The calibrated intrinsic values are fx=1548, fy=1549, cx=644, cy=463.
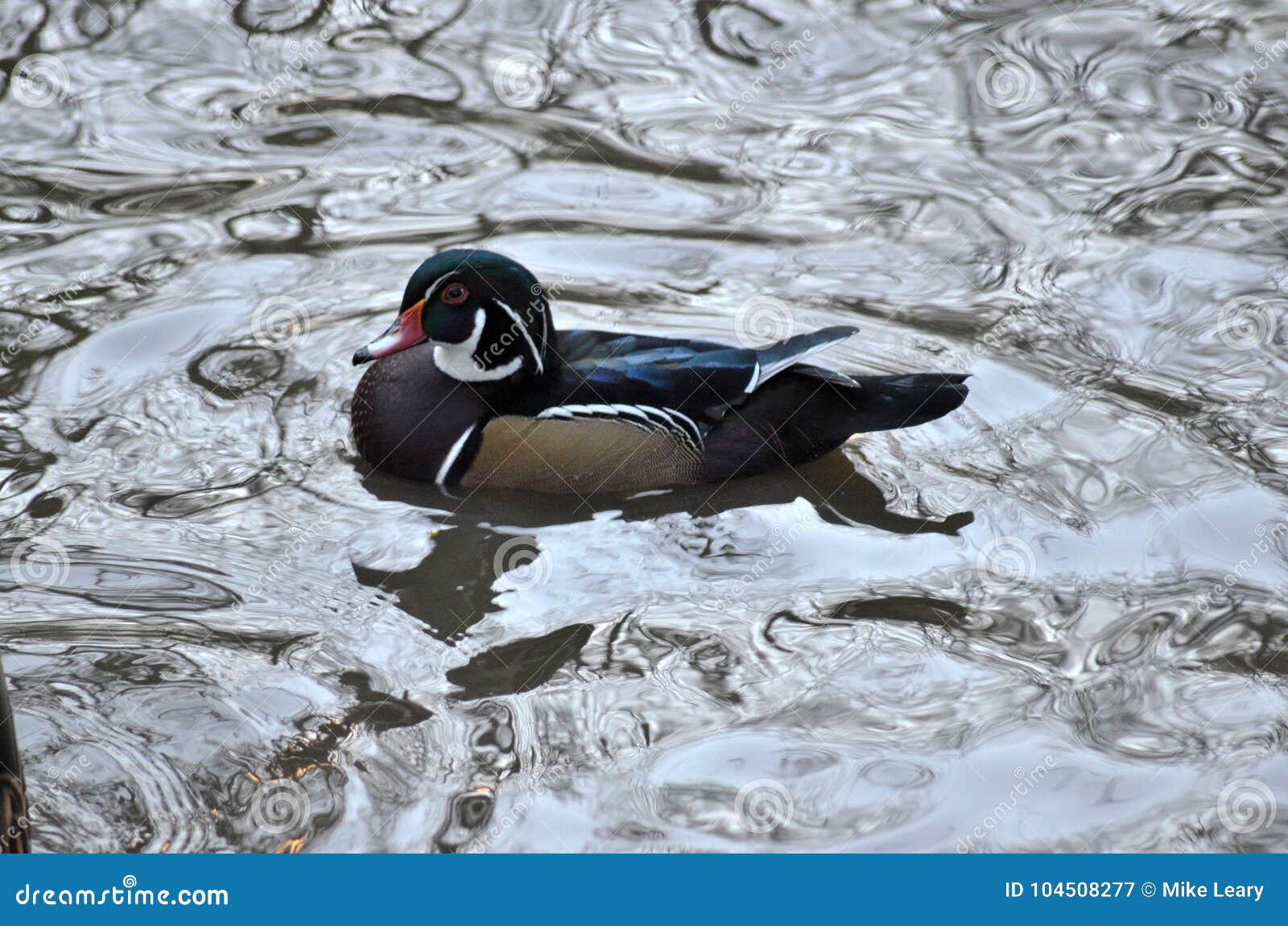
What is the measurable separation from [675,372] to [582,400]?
15.3 inches

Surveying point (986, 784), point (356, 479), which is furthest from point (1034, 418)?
point (356, 479)

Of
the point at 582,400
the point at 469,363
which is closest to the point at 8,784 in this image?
the point at 582,400

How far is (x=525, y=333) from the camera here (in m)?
6.25

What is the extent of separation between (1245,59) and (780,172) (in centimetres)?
331

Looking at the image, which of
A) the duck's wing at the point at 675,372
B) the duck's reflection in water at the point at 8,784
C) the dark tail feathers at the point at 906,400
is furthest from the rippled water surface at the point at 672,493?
the duck's reflection in water at the point at 8,784

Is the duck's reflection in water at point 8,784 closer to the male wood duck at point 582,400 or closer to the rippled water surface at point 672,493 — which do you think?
the rippled water surface at point 672,493

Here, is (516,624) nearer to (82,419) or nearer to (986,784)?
(986,784)

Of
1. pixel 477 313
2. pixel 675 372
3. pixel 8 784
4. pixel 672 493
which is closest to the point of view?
pixel 8 784

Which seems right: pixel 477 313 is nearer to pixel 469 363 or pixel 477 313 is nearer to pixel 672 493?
pixel 469 363

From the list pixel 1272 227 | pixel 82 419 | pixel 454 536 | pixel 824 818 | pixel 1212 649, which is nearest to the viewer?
pixel 824 818

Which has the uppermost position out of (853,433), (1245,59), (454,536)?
(1245,59)

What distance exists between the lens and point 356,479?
21.1 feet

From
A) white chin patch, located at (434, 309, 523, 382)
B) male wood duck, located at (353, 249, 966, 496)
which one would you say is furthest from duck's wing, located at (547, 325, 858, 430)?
white chin patch, located at (434, 309, 523, 382)

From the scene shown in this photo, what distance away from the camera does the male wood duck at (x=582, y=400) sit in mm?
6191
